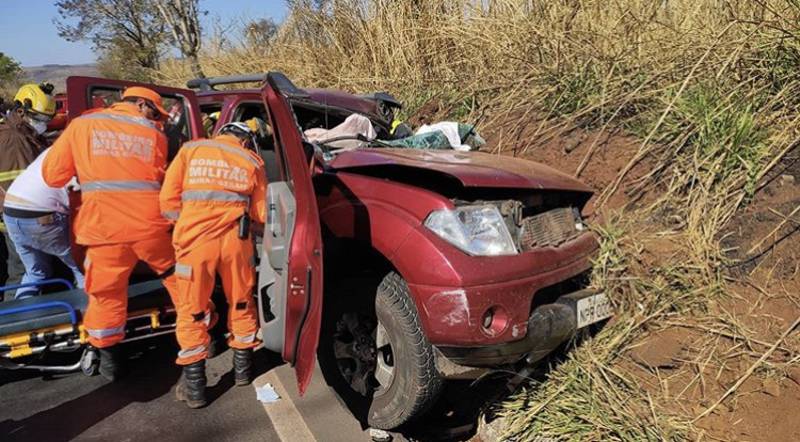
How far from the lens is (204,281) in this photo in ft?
10.2

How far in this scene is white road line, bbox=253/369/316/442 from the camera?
2881 millimetres

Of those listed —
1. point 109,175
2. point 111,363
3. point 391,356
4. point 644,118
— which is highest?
point 644,118

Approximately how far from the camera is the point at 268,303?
3.08 metres

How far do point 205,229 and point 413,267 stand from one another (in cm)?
134

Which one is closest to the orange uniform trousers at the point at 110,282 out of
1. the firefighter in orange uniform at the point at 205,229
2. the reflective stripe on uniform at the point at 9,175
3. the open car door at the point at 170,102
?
the firefighter in orange uniform at the point at 205,229

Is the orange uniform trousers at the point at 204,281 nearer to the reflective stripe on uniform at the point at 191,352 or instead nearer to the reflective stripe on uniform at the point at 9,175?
the reflective stripe on uniform at the point at 191,352

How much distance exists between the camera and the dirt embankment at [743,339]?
2379 millimetres

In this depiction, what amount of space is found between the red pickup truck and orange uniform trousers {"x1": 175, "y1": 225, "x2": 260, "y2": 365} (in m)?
0.21

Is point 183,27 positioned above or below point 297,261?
above

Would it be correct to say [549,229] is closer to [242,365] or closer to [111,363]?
[242,365]

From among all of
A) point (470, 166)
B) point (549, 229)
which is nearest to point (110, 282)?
point (470, 166)

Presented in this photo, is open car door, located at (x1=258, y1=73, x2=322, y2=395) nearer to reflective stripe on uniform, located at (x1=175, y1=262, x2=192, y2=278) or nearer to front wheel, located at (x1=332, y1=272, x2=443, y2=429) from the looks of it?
front wheel, located at (x1=332, y1=272, x2=443, y2=429)

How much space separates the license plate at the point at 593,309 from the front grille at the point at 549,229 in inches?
12.5

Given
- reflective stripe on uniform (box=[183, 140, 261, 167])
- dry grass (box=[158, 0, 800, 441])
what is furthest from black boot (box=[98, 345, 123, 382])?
dry grass (box=[158, 0, 800, 441])
